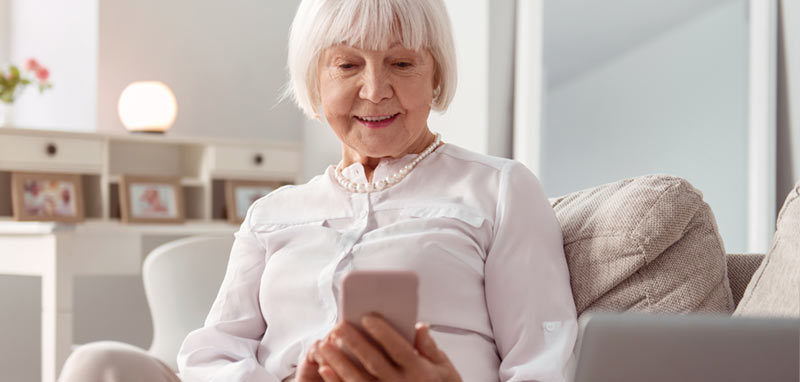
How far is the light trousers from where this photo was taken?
0.95m

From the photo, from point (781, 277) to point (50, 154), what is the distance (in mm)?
2915

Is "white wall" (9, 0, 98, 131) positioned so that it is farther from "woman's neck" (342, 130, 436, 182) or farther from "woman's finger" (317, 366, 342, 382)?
"woman's finger" (317, 366, 342, 382)

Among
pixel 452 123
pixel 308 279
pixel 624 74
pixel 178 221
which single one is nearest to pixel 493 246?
pixel 308 279

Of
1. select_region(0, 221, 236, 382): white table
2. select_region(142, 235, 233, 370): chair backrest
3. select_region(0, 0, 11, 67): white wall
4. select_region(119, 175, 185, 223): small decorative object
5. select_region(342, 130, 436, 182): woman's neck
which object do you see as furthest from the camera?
select_region(0, 0, 11, 67): white wall

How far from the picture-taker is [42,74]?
10.8 ft

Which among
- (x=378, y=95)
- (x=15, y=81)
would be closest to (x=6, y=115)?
(x=15, y=81)

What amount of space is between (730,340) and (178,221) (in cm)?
309

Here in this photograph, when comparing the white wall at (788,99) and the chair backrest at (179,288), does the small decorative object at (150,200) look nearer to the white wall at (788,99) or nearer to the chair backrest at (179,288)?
the chair backrest at (179,288)

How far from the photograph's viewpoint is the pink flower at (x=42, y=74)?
10.8 feet

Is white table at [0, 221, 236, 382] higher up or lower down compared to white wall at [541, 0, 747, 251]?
lower down

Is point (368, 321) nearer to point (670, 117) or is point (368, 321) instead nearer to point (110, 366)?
point (110, 366)

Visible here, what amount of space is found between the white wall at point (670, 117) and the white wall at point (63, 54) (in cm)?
198

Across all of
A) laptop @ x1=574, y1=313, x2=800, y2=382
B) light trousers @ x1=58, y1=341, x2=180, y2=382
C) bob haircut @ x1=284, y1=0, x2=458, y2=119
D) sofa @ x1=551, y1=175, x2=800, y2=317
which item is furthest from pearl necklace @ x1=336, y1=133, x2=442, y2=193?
laptop @ x1=574, y1=313, x2=800, y2=382

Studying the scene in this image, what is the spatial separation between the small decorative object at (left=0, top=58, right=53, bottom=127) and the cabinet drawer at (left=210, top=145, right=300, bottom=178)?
2.38 ft
